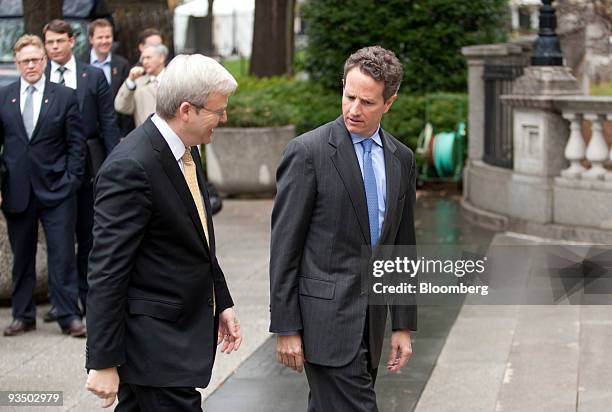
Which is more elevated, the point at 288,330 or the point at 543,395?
the point at 288,330

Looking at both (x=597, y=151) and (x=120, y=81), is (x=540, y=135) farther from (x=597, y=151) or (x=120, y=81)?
(x=120, y=81)

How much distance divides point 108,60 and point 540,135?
4.63 meters

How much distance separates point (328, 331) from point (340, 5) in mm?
14072

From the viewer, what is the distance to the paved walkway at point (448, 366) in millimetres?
7055

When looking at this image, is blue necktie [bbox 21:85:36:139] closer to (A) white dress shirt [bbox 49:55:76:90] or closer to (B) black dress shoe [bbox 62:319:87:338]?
(A) white dress shirt [bbox 49:55:76:90]

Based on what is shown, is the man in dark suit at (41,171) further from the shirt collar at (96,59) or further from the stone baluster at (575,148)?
the stone baluster at (575,148)

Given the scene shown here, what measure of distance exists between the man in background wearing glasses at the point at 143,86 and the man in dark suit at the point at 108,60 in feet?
0.79

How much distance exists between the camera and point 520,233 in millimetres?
12906

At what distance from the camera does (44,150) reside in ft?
28.0

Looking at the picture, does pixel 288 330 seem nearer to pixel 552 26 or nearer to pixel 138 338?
pixel 138 338

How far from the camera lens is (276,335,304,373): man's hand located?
A: 4.69 metres

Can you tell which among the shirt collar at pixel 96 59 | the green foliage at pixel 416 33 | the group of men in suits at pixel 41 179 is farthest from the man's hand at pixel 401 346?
the green foliage at pixel 416 33

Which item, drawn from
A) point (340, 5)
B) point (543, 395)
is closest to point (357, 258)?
point (543, 395)

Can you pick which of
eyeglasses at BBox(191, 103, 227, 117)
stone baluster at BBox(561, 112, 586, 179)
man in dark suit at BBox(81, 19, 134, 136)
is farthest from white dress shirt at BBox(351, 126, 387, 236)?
stone baluster at BBox(561, 112, 586, 179)
